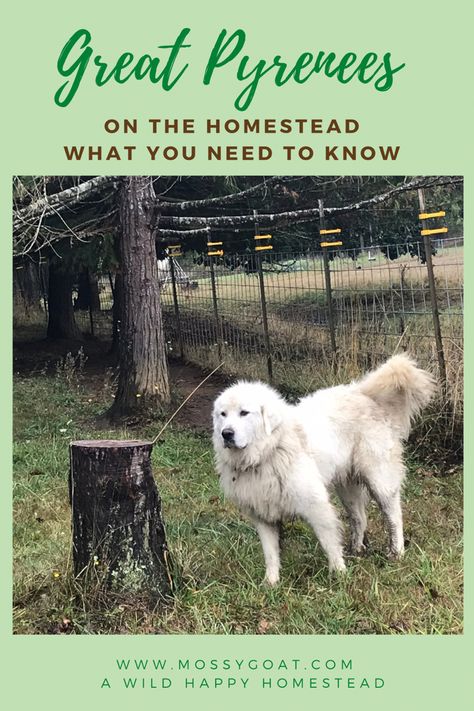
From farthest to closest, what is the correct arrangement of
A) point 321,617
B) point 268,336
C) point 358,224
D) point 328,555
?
point 358,224
point 268,336
point 328,555
point 321,617

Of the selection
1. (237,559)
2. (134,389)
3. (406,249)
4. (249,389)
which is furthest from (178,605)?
(406,249)

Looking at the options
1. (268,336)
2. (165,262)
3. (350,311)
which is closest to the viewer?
(350,311)

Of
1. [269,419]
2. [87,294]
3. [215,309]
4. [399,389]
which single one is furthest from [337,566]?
[87,294]

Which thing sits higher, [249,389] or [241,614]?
[249,389]

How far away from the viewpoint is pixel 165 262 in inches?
662

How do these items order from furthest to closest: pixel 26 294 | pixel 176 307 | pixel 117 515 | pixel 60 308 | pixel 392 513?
pixel 26 294 → pixel 60 308 → pixel 176 307 → pixel 392 513 → pixel 117 515

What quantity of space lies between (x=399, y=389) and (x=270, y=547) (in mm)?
1673

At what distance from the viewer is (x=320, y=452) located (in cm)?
513

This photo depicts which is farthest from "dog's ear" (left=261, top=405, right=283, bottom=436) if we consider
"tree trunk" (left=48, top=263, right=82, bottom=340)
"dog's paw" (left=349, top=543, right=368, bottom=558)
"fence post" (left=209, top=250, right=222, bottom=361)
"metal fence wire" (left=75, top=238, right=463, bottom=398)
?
"tree trunk" (left=48, top=263, right=82, bottom=340)

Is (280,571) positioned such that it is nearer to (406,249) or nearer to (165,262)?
(406,249)

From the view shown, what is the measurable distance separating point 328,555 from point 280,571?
1.15ft

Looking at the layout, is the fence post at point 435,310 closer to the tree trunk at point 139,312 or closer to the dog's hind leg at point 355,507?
the dog's hind leg at point 355,507

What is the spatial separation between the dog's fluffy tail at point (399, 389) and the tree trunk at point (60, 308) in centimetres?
1285

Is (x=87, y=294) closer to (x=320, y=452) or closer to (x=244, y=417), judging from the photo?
(x=320, y=452)
